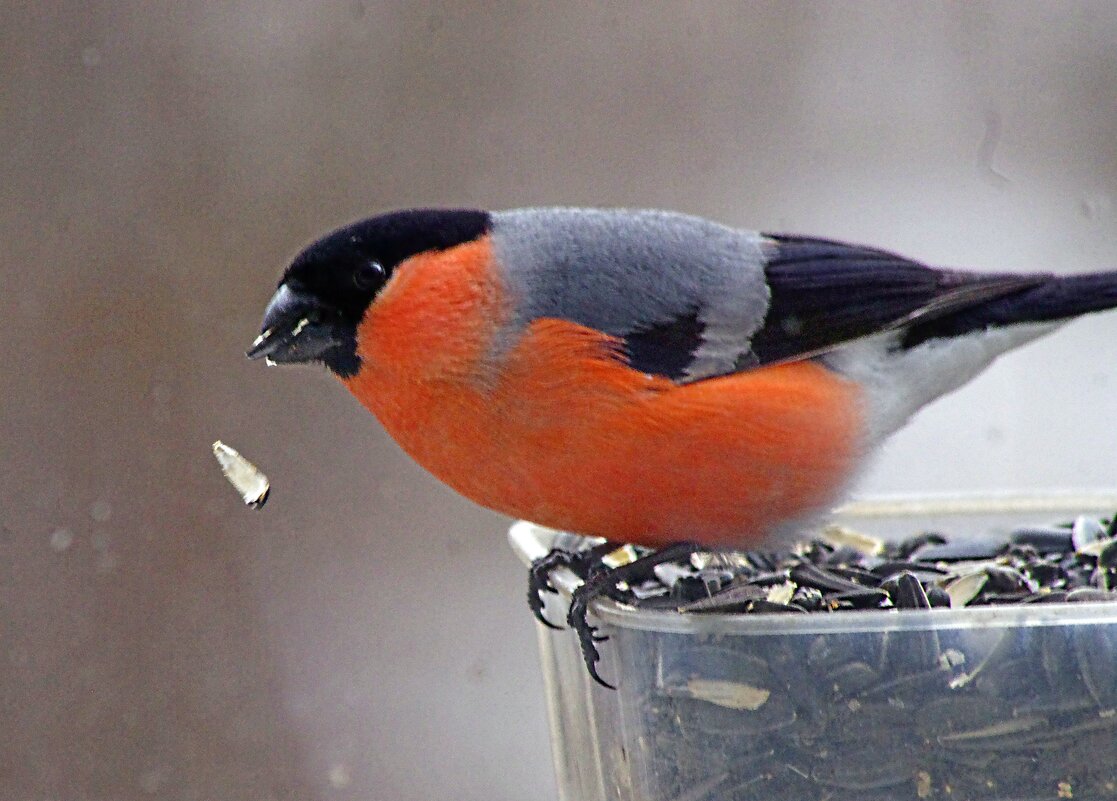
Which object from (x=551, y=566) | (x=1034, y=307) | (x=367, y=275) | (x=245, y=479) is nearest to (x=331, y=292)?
(x=367, y=275)

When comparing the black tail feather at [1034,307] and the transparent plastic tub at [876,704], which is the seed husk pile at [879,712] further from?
the black tail feather at [1034,307]

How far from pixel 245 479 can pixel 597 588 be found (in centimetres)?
42

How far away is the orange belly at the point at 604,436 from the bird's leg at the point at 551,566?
10cm

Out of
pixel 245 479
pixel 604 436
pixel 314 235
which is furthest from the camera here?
pixel 314 235

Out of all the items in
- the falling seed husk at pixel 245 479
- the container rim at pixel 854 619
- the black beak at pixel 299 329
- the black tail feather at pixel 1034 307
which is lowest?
the falling seed husk at pixel 245 479

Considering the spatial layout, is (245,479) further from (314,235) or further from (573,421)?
(314,235)

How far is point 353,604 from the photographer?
236 cm

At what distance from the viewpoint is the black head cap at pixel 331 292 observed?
1.47 metres

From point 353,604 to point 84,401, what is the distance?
0.56 metres

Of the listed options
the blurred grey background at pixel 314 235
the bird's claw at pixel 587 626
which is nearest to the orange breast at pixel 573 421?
the bird's claw at pixel 587 626

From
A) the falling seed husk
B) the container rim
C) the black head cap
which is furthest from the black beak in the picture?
the container rim

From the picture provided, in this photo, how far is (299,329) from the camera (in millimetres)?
1476

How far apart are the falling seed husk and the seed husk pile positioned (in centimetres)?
45

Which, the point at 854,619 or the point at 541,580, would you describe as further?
the point at 541,580
